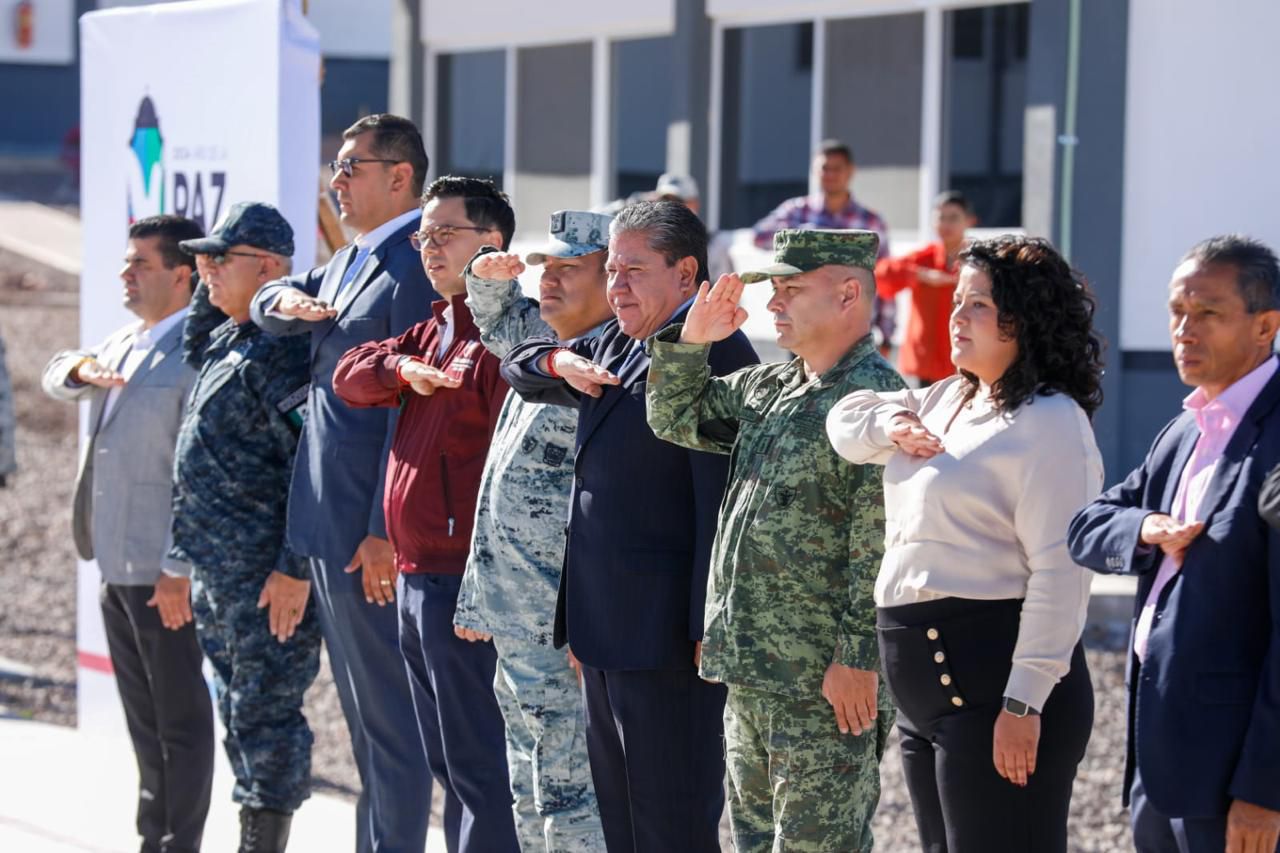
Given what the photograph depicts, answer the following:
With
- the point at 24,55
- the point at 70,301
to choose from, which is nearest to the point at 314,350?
the point at 70,301

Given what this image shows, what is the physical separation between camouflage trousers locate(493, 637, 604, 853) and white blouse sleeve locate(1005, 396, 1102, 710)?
1.31m

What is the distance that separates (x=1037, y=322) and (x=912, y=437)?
36 centimetres

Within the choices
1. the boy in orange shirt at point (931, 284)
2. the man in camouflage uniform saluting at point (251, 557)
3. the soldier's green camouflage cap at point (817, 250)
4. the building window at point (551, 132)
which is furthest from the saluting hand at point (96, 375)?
the building window at point (551, 132)

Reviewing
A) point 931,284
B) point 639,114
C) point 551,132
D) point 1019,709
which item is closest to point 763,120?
point 639,114

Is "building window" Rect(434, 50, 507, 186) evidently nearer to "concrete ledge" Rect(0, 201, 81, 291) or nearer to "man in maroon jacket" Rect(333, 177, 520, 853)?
"concrete ledge" Rect(0, 201, 81, 291)

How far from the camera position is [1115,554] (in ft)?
11.1

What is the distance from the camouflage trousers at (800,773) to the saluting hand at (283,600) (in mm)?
1957

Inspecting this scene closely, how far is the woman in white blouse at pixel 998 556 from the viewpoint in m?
3.48

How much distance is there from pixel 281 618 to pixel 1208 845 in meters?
3.02

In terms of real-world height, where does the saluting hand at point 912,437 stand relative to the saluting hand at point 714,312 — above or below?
below

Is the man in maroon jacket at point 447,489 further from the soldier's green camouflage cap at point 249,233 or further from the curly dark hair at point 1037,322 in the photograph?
the curly dark hair at point 1037,322

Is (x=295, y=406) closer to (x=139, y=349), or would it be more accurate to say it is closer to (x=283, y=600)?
(x=283, y=600)

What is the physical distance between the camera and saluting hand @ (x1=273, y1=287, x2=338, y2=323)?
5.13 metres

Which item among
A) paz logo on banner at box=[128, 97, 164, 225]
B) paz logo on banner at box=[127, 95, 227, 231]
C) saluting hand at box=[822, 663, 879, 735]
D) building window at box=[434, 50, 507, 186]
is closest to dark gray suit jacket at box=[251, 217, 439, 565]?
paz logo on banner at box=[127, 95, 227, 231]
